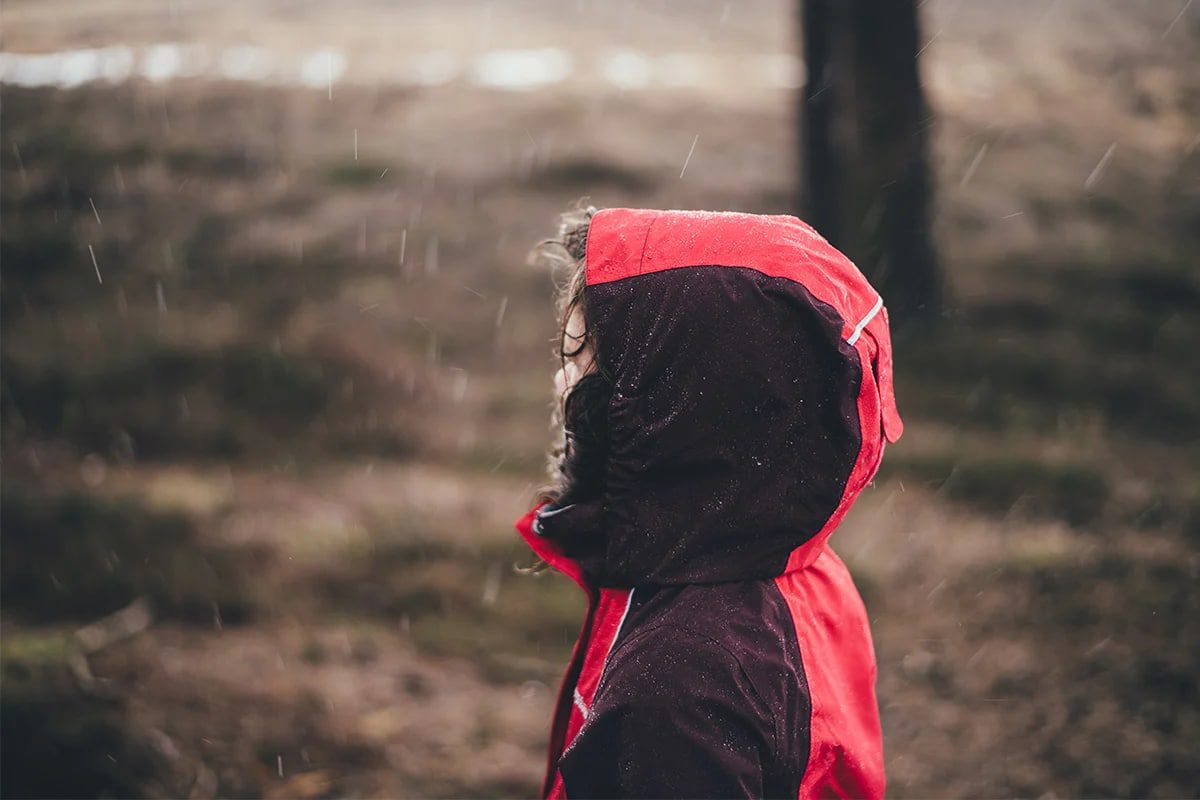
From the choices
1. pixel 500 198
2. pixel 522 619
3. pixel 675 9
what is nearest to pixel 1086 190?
pixel 500 198

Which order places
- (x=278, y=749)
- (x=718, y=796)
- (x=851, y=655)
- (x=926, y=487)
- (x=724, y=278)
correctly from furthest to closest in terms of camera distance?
(x=926, y=487) → (x=278, y=749) → (x=851, y=655) → (x=724, y=278) → (x=718, y=796)

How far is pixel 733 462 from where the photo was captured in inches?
75.9

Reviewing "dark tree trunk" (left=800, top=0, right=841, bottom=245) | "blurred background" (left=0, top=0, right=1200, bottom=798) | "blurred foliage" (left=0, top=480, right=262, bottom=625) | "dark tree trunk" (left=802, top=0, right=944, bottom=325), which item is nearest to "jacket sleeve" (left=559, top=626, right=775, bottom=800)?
"blurred background" (left=0, top=0, right=1200, bottom=798)

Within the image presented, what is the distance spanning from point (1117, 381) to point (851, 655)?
5833 mm

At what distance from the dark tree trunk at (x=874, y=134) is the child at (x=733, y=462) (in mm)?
5191

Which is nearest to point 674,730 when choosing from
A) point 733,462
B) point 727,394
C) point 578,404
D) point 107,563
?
point 733,462

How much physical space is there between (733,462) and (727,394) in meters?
0.13

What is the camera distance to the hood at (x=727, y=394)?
190 centimetres

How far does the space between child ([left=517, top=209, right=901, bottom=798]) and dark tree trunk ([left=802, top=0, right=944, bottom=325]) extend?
519 cm

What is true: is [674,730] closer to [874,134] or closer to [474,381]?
[474,381]

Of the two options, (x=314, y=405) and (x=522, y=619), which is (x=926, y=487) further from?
(x=314, y=405)

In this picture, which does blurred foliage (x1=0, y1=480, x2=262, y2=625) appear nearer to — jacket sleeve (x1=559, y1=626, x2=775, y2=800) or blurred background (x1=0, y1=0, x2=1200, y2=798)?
blurred background (x1=0, y1=0, x2=1200, y2=798)

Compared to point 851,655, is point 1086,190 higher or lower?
lower

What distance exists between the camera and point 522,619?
208 inches
